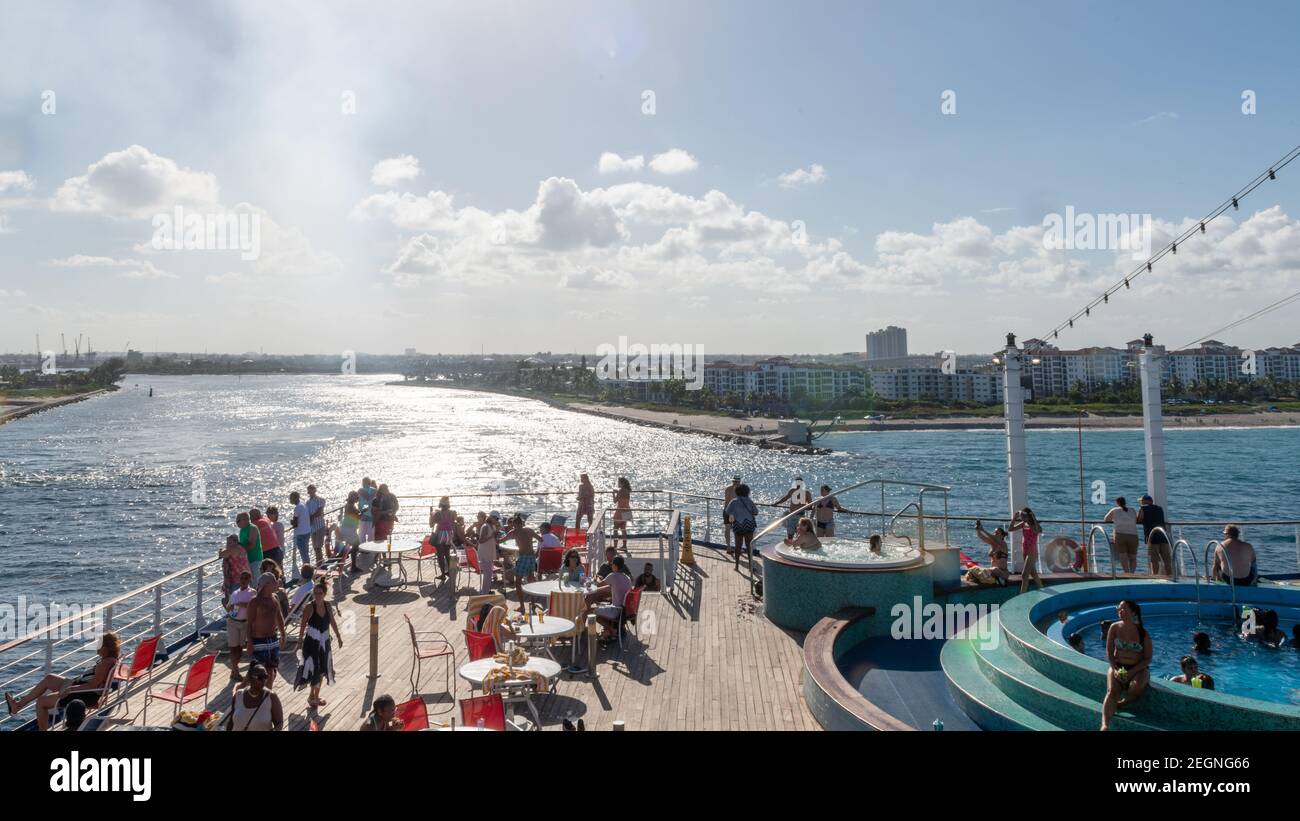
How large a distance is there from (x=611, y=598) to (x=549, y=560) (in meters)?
2.60

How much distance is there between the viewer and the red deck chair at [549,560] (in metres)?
12.2

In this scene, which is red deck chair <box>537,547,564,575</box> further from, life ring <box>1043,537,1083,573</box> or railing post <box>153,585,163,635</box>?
life ring <box>1043,537,1083,573</box>

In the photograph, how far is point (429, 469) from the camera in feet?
259

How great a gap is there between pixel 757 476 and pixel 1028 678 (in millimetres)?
70438

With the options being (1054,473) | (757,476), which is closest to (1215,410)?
(1054,473)

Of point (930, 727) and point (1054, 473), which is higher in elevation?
point (930, 727)

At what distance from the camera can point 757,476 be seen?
77.9 m

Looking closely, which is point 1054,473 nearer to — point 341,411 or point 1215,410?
point 1215,410

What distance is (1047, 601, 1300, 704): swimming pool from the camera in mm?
8641

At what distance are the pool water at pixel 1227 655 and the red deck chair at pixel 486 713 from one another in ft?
21.5

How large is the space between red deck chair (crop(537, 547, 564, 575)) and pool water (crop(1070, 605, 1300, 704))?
23.5 ft
